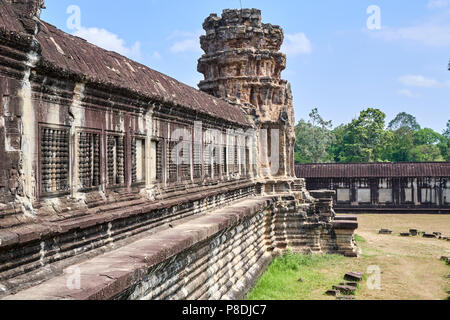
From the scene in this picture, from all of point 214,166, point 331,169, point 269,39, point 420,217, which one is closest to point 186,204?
point 214,166

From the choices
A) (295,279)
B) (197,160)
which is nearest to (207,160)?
(197,160)

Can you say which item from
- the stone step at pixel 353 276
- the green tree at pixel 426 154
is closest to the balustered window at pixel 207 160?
the stone step at pixel 353 276

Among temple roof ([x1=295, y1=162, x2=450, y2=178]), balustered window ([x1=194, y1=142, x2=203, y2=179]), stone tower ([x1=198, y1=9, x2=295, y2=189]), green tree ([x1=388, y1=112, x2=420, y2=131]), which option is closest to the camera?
balustered window ([x1=194, y1=142, x2=203, y2=179])

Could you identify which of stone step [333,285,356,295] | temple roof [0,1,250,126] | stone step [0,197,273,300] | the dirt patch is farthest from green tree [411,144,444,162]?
stone step [0,197,273,300]

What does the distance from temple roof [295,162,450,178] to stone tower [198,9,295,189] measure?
1397 centimetres

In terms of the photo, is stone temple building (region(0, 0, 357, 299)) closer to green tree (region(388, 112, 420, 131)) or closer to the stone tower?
the stone tower

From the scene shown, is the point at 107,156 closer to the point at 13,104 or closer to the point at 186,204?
the point at 13,104

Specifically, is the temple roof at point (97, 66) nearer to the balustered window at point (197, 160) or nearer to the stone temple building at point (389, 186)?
the balustered window at point (197, 160)

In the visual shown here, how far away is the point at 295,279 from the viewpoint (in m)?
11.4

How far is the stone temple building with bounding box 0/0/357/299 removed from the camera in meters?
4.05

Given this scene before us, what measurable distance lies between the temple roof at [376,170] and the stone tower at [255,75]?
14.0m

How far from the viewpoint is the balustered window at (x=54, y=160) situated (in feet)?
15.0

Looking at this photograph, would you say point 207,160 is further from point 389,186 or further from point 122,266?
point 389,186
